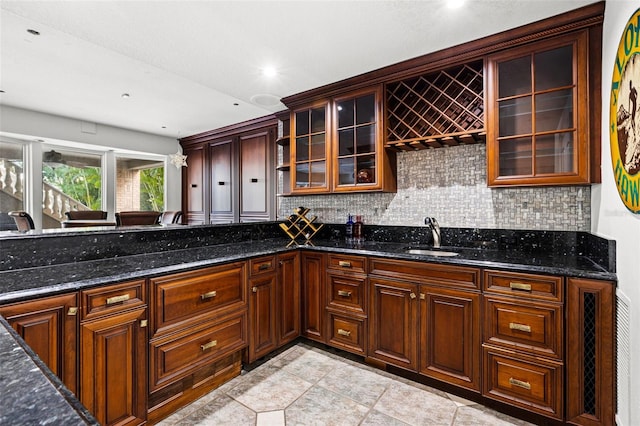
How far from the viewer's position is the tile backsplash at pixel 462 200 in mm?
2166

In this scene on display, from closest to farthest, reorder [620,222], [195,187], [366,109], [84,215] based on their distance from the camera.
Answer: [620,222], [366,109], [84,215], [195,187]

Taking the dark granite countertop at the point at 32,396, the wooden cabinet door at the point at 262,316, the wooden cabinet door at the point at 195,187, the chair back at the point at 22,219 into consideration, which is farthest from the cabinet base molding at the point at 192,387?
the wooden cabinet door at the point at 195,187

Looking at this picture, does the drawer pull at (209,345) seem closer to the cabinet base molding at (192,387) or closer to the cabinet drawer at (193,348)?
the cabinet drawer at (193,348)

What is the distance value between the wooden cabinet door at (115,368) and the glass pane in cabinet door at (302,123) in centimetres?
221

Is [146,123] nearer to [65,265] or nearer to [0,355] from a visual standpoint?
[65,265]

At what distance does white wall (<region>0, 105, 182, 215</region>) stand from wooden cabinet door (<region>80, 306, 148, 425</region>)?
13.7 ft

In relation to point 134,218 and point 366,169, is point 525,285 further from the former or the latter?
point 134,218

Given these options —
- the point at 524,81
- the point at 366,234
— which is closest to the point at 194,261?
the point at 366,234

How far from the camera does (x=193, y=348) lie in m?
1.91

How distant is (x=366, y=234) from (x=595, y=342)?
1.83 metres

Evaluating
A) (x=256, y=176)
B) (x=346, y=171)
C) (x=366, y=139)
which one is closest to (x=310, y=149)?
(x=346, y=171)

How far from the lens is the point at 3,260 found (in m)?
1.63

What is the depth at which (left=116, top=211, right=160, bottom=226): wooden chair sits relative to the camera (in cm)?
282

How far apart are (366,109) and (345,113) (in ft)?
0.72
